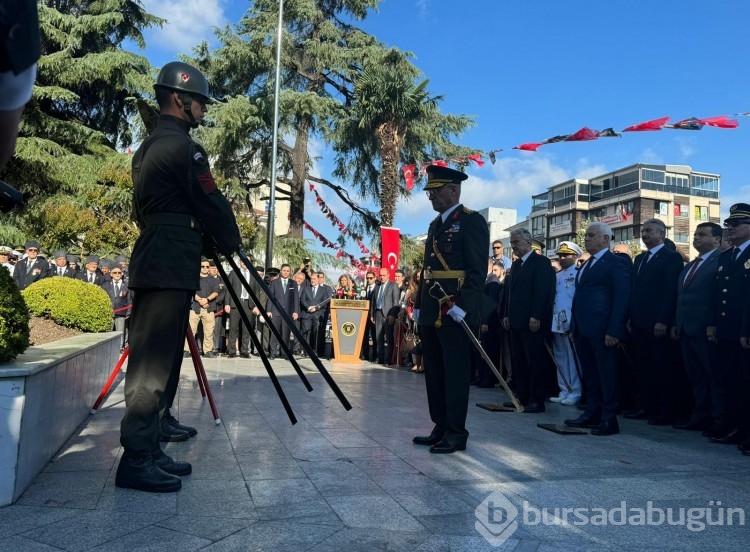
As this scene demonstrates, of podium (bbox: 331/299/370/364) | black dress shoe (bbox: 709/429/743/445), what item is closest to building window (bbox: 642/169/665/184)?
podium (bbox: 331/299/370/364)

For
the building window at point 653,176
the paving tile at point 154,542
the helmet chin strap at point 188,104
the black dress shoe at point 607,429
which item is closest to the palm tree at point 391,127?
the black dress shoe at point 607,429

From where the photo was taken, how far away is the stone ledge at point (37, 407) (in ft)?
11.2

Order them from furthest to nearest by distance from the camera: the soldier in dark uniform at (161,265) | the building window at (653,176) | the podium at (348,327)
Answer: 1. the building window at (653,176)
2. the podium at (348,327)
3. the soldier in dark uniform at (161,265)

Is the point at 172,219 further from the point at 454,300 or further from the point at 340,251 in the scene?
the point at 340,251

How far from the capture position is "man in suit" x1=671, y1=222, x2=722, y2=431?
20.7 feet

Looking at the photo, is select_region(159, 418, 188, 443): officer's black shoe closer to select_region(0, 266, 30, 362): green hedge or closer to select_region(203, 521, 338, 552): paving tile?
select_region(0, 266, 30, 362): green hedge

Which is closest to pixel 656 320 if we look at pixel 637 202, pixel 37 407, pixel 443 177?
pixel 443 177

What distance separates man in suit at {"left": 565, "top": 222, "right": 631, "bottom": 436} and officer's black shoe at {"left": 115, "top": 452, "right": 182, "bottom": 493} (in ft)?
13.0

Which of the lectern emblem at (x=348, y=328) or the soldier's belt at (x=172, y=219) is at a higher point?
the soldier's belt at (x=172, y=219)

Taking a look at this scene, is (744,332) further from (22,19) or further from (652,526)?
(22,19)

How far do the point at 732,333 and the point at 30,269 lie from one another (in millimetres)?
13928

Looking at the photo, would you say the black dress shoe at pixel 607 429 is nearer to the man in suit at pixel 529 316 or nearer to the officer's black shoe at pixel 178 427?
the man in suit at pixel 529 316

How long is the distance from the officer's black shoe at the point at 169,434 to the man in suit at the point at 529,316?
12.9 feet

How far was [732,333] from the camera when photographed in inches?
231
